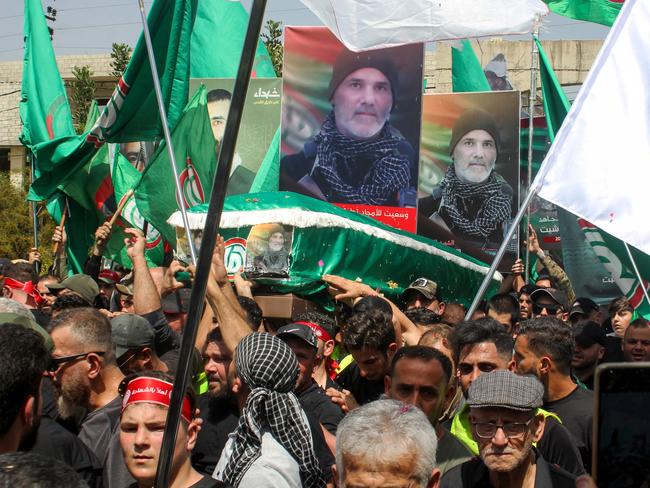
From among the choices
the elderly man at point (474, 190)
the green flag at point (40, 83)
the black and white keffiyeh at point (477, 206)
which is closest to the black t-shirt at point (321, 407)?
the green flag at point (40, 83)

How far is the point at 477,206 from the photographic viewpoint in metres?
13.0

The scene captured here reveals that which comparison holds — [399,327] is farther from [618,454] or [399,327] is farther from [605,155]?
[618,454]

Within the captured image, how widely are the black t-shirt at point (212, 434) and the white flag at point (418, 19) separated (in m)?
1.53

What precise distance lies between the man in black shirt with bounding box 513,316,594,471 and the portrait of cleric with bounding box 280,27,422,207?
256 inches

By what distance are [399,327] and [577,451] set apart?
1768 millimetres

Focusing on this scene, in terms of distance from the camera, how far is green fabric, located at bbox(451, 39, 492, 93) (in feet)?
51.8

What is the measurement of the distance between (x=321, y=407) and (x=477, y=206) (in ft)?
29.0

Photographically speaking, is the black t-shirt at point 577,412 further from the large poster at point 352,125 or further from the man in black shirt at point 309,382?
the large poster at point 352,125

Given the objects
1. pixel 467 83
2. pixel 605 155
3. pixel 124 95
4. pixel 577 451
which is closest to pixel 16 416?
pixel 577 451

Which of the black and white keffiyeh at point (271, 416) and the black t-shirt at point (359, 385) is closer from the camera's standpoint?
the black and white keffiyeh at point (271, 416)

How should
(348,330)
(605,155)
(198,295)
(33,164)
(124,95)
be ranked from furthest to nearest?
(33,164)
(124,95)
(348,330)
(605,155)
(198,295)

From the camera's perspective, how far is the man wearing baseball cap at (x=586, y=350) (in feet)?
20.4

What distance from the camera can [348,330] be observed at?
5102 mm

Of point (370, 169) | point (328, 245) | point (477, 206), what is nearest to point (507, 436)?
point (328, 245)
